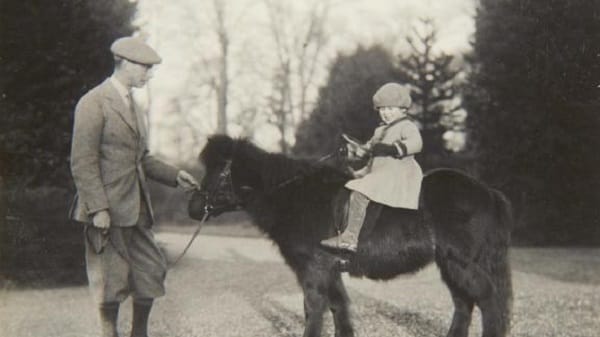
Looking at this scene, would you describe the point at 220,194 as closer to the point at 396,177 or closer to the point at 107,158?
the point at 107,158

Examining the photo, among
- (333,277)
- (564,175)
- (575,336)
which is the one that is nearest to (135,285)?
(333,277)

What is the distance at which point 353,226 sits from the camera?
6.28 m

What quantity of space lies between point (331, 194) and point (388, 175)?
0.63 m

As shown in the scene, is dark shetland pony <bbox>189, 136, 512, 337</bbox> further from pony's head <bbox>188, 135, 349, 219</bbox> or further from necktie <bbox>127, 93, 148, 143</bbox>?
necktie <bbox>127, 93, 148, 143</bbox>

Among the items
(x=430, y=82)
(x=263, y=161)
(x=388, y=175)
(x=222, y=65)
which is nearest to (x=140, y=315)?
(x=263, y=161)

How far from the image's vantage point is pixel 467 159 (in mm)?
20859

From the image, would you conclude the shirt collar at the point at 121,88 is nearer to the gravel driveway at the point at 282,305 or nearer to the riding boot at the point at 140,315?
the riding boot at the point at 140,315

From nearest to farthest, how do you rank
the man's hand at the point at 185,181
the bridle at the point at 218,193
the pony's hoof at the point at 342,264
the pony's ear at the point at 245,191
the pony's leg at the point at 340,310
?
the man's hand at the point at 185,181, the bridle at the point at 218,193, the pony's ear at the point at 245,191, the pony's hoof at the point at 342,264, the pony's leg at the point at 340,310

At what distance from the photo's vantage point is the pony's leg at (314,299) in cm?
612

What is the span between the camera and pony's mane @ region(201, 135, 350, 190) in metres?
6.11

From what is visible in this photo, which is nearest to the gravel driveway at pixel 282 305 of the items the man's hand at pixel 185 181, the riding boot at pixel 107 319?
the man's hand at pixel 185 181

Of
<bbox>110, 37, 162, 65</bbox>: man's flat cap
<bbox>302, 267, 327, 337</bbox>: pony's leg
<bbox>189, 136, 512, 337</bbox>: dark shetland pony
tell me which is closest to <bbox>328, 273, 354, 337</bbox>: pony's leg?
<bbox>189, 136, 512, 337</bbox>: dark shetland pony

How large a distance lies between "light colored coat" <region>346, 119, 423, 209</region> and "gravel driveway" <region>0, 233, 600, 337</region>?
141 centimetres

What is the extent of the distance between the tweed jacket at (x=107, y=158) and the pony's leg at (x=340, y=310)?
2.45 metres
